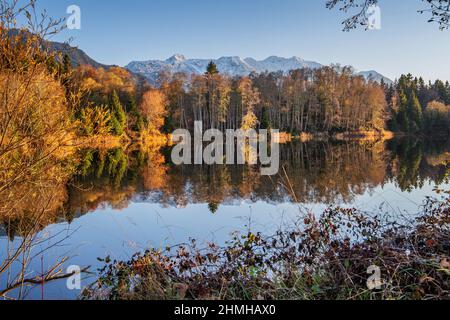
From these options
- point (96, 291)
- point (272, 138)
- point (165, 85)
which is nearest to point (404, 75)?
point (272, 138)

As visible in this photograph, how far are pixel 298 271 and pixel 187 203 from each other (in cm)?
678

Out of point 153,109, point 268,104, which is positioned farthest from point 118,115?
point 268,104

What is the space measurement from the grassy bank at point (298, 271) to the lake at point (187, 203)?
0.63 meters

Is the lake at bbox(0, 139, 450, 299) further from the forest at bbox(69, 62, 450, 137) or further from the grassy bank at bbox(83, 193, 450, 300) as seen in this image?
the forest at bbox(69, 62, 450, 137)

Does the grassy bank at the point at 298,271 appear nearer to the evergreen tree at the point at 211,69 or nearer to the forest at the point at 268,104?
the forest at the point at 268,104

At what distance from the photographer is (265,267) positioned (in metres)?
5.07

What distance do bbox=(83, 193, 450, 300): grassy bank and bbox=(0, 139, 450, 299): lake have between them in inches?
24.8

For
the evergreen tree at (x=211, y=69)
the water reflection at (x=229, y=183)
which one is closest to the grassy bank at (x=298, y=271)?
the water reflection at (x=229, y=183)

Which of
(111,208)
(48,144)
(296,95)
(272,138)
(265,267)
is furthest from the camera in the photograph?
(296,95)

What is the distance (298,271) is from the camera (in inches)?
177

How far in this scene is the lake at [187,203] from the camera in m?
6.84
